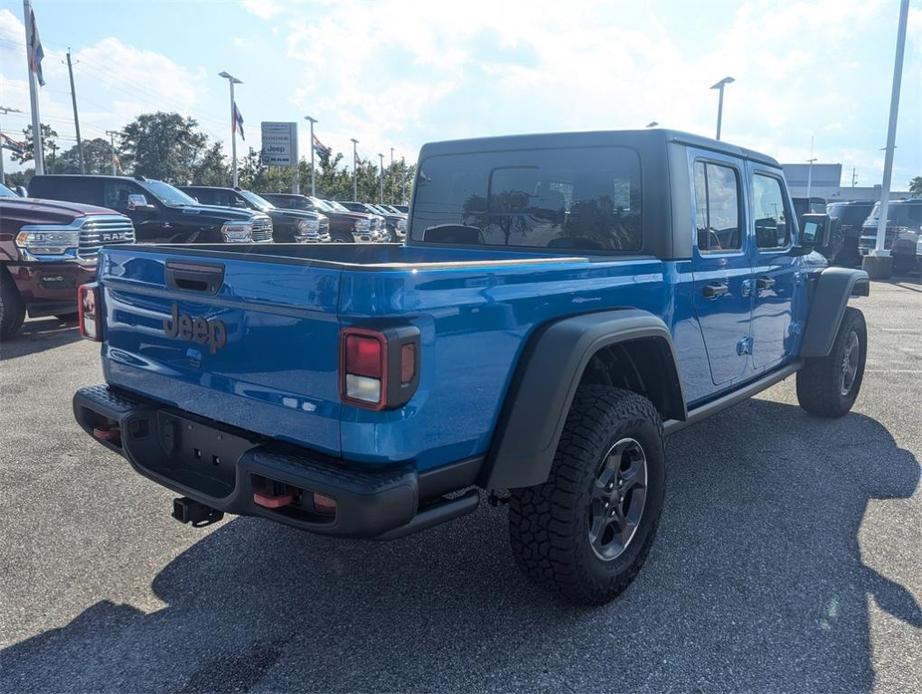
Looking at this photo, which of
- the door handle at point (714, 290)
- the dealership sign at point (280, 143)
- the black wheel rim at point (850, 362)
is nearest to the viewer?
the door handle at point (714, 290)

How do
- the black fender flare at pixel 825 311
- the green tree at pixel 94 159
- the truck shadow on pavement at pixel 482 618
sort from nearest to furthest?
the truck shadow on pavement at pixel 482 618, the black fender flare at pixel 825 311, the green tree at pixel 94 159

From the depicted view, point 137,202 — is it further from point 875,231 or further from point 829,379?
point 875,231

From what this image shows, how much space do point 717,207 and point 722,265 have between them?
1.06 ft

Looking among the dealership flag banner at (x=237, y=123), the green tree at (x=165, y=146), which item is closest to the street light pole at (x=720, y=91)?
the dealership flag banner at (x=237, y=123)

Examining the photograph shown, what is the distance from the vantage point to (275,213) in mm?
18359

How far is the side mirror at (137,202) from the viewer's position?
37.9 feet

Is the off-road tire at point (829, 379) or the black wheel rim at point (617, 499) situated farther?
the off-road tire at point (829, 379)

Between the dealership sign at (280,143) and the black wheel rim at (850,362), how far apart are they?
4577 cm

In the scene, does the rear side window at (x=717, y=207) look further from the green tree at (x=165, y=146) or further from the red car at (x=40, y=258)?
the green tree at (x=165, y=146)

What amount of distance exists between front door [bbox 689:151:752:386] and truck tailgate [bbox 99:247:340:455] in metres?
2.09

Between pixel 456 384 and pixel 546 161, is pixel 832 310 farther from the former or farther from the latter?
pixel 456 384

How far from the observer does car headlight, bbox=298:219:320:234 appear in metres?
18.2

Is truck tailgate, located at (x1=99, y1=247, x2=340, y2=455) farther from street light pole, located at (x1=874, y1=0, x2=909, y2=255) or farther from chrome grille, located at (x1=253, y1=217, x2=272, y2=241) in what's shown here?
street light pole, located at (x1=874, y1=0, x2=909, y2=255)

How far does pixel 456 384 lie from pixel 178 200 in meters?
11.6
